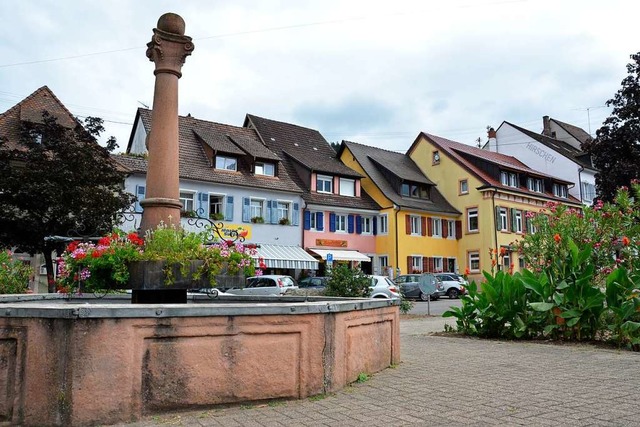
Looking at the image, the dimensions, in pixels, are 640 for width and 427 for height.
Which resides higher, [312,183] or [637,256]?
[312,183]

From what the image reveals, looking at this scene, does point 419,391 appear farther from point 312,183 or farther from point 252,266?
point 312,183

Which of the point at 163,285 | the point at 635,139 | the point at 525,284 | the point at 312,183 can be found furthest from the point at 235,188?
the point at 163,285

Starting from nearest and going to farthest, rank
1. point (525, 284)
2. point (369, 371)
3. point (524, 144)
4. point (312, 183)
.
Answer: point (369, 371), point (525, 284), point (312, 183), point (524, 144)

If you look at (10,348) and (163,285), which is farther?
(163,285)

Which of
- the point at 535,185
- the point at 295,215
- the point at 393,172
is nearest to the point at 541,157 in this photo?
the point at 535,185

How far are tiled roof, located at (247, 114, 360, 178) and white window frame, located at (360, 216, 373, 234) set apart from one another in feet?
9.90

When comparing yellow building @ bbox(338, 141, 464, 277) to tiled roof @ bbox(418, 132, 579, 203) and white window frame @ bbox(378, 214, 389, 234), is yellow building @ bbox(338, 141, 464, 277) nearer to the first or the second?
white window frame @ bbox(378, 214, 389, 234)

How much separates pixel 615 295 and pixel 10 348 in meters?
8.60

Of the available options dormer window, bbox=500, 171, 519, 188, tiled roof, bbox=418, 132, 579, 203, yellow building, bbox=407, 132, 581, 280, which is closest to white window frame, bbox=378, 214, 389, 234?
yellow building, bbox=407, 132, 581, 280

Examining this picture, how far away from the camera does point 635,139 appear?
1201 inches

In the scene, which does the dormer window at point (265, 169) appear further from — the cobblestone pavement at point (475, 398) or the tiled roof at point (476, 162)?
the cobblestone pavement at point (475, 398)

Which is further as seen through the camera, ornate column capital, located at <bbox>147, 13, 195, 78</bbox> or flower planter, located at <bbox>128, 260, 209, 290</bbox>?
ornate column capital, located at <bbox>147, 13, 195, 78</bbox>

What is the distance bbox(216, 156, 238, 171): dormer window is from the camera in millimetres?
36312

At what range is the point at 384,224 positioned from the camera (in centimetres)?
4259
